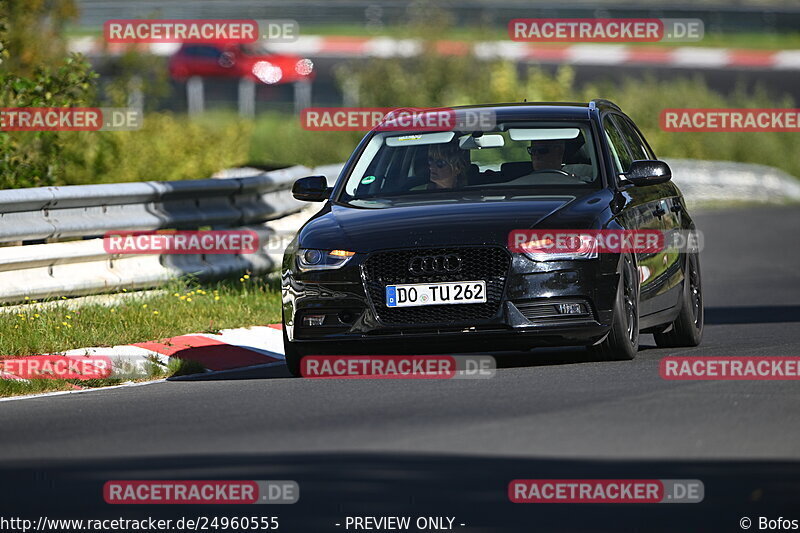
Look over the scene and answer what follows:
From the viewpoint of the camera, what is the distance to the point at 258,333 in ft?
41.6

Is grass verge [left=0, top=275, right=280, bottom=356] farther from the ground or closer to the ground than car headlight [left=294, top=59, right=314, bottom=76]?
closer to the ground

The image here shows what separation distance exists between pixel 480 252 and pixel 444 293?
12.0 inches

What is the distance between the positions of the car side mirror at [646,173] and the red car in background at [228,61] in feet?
123

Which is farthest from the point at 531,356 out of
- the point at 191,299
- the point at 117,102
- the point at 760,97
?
the point at 760,97

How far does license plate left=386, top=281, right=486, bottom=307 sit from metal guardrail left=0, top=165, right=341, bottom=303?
3645mm

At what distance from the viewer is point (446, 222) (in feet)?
33.0

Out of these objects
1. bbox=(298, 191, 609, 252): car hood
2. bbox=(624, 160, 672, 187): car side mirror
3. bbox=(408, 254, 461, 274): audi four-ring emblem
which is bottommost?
bbox=(408, 254, 461, 274): audi four-ring emblem

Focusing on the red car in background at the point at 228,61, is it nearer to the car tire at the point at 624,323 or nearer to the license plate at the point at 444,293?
the car tire at the point at 624,323

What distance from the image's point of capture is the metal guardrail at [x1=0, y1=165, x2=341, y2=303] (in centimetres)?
1250

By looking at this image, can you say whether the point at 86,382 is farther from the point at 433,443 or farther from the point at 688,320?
the point at 688,320

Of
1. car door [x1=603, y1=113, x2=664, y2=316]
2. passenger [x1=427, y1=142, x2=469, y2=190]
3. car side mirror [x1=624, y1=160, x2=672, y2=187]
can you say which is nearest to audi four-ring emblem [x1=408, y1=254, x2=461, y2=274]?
car door [x1=603, y1=113, x2=664, y2=316]

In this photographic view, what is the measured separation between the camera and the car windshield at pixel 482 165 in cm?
1092

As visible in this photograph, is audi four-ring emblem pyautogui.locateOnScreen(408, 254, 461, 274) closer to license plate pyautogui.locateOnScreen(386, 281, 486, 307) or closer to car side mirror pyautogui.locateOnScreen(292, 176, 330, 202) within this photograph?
license plate pyautogui.locateOnScreen(386, 281, 486, 307)

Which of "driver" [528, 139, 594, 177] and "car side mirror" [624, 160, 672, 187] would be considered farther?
"driver" [528, 139, 594, 177]
